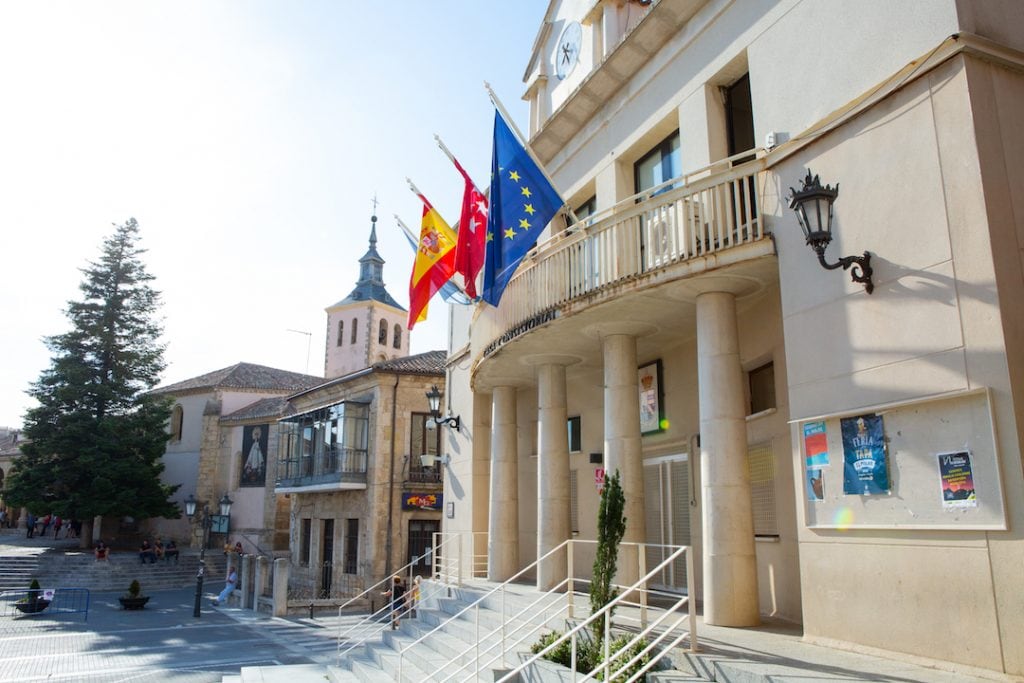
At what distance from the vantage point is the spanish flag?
13.9 m

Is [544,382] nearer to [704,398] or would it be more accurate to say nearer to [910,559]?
[704,398]

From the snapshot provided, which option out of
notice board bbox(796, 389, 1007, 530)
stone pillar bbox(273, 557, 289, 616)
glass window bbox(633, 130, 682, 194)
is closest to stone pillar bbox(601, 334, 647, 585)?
glass window bbox(633, 130, 682, 194)

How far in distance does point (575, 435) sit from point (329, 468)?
17.4m

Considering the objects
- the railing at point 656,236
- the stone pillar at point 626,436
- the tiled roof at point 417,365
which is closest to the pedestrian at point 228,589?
the tiled roof at point 417,365

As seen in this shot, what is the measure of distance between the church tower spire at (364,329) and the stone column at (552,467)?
46.5 metres

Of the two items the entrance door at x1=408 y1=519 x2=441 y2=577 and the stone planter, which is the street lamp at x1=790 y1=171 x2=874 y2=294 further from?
the stone planter

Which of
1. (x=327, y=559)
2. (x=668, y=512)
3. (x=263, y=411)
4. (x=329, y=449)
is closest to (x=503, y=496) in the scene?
(x=668, y=512)

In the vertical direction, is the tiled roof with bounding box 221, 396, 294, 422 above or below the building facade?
above

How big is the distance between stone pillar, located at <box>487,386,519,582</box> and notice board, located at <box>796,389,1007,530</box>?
7.71 m

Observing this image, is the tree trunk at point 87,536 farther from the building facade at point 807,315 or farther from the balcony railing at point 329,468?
the building facade at point 807,315

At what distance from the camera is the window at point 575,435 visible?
1485 cm

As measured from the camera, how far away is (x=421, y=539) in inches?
1113

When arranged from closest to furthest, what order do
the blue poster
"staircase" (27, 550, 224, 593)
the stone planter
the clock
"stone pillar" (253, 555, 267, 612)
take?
the blue poster → the clock → "stone pillar" (253, 555, 267, 612) → the stone planter → "staircase" (27, 550, 224, 593)

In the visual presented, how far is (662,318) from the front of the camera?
10570 millimetres
